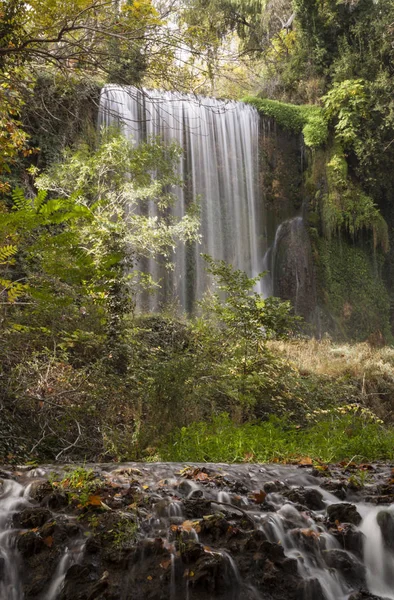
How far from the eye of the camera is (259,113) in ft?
70.5

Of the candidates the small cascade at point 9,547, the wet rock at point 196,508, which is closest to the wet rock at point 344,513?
the wet rock at point 196,508

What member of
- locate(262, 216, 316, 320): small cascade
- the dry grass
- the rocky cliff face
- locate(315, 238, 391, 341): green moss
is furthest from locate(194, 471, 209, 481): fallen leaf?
locate(315, 238, 391, 341): green moss

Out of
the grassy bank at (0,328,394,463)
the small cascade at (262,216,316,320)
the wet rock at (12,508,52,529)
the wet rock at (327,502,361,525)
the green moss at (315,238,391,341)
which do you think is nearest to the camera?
the wet rock at (12,508,52,529)

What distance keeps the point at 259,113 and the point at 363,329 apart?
30.9 ft

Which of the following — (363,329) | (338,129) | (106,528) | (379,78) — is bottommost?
(363,329)

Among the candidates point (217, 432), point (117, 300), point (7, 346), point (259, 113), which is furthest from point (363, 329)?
point (7, 346)

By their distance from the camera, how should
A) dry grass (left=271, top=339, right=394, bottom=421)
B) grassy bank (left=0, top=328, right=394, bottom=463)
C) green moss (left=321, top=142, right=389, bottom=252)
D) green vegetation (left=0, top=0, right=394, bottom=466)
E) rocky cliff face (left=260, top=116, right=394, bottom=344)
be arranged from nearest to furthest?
1. green vegetation (left=0, top=0, right=394, bottom=466)
2. grassy bank (left=0, top=328, right=394, bottom=463)
3. dry grass (left=271, top=339, right=394, bottom=421)
4. rocky cliff face (left=260, top=116, right=394, bottom=344)
5. green moss (left=321, top=142, right=389, bottom=252)

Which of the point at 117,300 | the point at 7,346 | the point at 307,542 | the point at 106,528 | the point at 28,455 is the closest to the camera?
the point at 106,528

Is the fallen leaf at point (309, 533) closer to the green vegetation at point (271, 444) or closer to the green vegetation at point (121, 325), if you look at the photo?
the green vegetation at point (121, 325)

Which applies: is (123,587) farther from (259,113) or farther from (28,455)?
(259,113)

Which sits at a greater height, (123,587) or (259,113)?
(259,113)

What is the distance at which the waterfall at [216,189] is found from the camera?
18.6 m

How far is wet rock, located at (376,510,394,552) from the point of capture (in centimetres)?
369

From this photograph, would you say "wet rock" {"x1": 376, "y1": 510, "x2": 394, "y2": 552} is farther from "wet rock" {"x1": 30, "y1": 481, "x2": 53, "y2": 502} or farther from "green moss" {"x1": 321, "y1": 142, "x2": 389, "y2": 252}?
"green moss" {"x1": 321, "y1": 142, "x2": 389, "y2": 252}
